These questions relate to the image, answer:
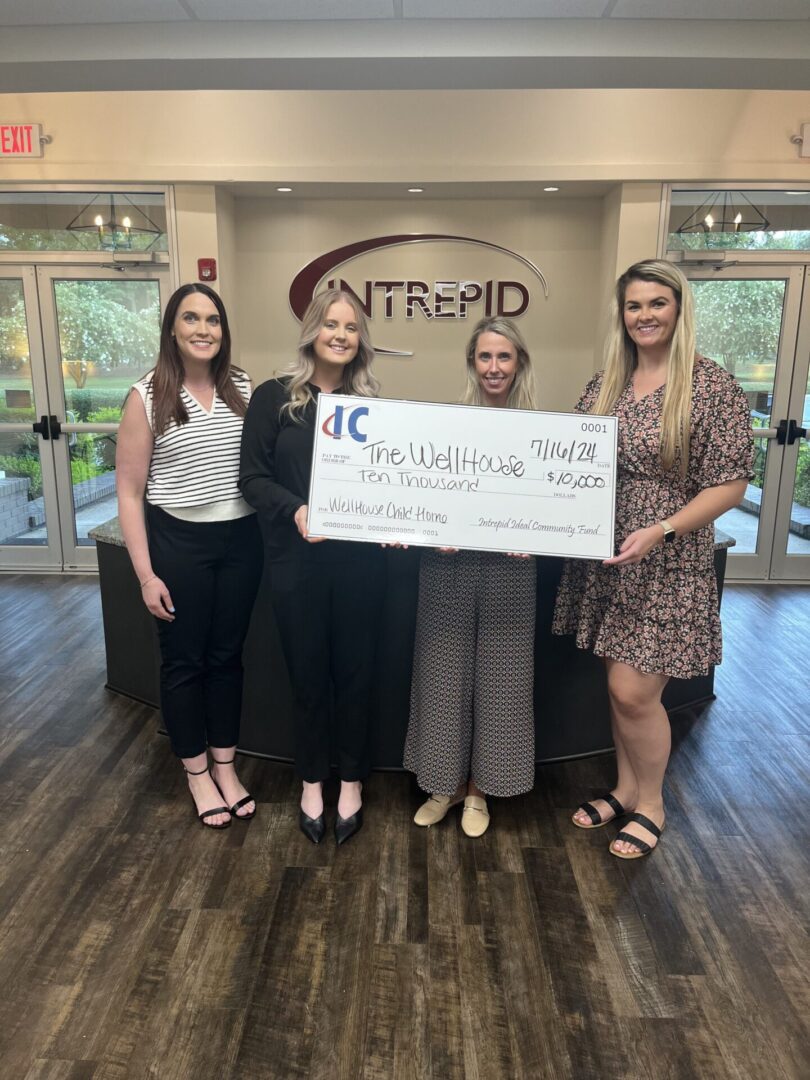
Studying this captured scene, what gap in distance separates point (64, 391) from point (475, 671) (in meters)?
4.08

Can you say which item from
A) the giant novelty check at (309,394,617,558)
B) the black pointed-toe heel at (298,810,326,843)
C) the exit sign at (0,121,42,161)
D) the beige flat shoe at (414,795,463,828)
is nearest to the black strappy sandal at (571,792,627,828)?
the beige flat shoe at (414,795,463,828)

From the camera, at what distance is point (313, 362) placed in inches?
80.5

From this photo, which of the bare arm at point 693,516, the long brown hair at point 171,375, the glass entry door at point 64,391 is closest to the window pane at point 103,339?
the glass entry door at point 64,391

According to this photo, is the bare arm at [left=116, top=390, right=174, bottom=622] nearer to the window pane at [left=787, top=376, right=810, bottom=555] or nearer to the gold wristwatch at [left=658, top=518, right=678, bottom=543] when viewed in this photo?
the gold wristwatch at [left=658, top=518, right=678, bottom=543]

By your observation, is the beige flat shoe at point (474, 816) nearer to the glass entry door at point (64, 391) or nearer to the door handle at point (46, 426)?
the glass entry door at point (64, 391)

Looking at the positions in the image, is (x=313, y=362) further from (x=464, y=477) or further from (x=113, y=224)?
(x=113, y=224)

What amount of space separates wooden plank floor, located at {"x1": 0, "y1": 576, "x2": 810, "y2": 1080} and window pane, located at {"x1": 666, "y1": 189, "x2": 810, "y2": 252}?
3.39 metres

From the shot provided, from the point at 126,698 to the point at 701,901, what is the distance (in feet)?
7.77

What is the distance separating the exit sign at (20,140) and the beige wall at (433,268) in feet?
3.97

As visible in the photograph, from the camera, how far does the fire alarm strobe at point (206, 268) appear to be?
475cm

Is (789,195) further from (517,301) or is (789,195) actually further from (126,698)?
(126,698)

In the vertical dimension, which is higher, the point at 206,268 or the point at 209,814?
the point at 206,268

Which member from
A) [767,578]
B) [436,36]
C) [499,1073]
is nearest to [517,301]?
[767,578]

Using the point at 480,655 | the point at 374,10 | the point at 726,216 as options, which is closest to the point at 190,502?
the point at 480,655
